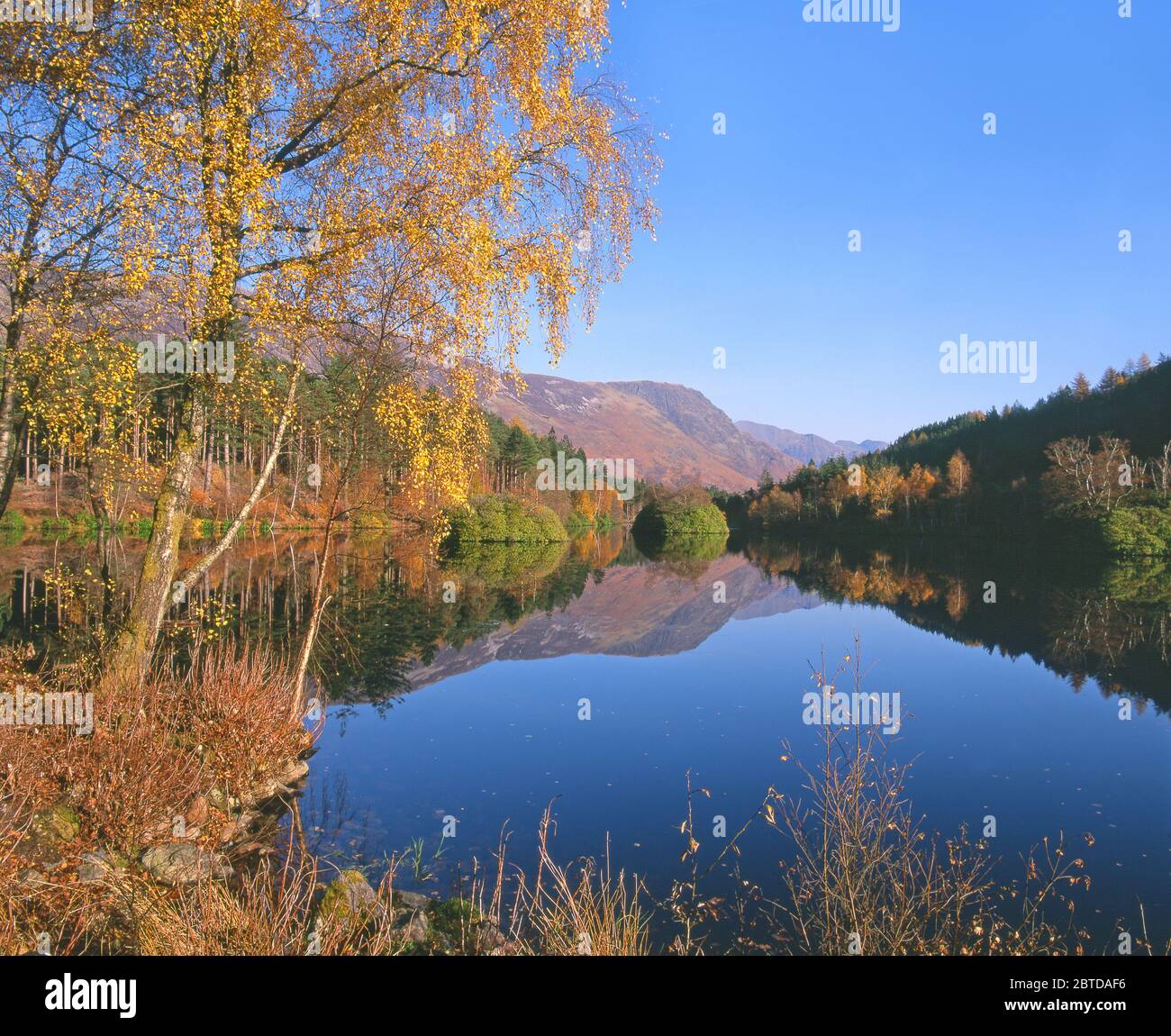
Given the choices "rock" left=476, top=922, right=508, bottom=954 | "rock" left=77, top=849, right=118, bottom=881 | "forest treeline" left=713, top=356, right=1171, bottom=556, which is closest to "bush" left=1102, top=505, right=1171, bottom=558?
"forest treeline" left=713, top=356, right=1171, bottom=556

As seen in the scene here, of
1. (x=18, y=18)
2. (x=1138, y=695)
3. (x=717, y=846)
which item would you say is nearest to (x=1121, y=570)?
(x=1138, y=695)

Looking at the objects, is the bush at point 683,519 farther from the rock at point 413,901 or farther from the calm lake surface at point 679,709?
the rock at point 413,901

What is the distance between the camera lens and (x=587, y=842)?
8.11 meters

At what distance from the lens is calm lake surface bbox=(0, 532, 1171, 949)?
Answer: 27.5ft

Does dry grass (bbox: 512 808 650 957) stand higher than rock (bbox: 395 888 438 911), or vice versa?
dry grass (bbox: 512 808 650 957)

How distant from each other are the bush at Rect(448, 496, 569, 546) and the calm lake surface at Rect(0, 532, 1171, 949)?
2121cm

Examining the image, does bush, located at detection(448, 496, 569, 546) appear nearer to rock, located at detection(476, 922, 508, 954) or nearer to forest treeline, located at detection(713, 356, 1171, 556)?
forest treeline, located at detection(713, 356, 1171, 556)

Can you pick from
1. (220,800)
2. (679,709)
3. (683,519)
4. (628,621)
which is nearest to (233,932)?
(220,800)

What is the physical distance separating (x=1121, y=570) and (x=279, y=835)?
46356 mm

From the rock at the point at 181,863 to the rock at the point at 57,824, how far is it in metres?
0.66

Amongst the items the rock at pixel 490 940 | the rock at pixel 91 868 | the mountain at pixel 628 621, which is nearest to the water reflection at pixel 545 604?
the mountain at pixel 628 621

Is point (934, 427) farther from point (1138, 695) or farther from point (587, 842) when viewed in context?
point (587, 842)

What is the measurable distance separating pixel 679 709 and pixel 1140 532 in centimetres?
4812
